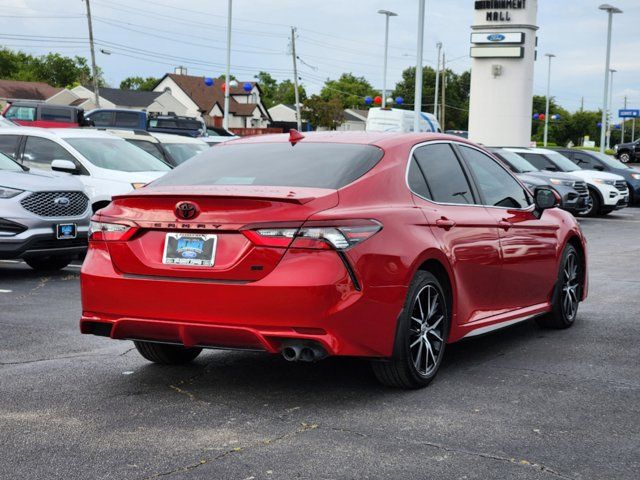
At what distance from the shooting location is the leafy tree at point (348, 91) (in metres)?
166

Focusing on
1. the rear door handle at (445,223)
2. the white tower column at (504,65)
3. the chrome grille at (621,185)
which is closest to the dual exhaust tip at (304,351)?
the rear door handle at (445,223)

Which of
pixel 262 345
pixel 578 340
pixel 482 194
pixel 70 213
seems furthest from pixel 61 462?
pixel 70 213

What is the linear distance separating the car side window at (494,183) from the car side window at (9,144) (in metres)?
8.77

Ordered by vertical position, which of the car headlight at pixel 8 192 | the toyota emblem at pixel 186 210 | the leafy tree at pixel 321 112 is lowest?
the car headlight at pixel 8 192

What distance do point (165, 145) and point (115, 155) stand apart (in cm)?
414

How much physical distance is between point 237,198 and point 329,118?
10347 centimetres

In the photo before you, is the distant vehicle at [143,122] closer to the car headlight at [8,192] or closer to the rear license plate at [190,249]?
the car headlight at [8,192]

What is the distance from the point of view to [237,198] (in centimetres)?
536

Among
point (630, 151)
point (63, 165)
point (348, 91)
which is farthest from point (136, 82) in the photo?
point (63, 165)

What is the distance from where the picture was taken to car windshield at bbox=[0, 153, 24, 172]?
12.4 m

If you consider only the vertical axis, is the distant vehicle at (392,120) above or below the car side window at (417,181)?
above

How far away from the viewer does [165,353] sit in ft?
21.5

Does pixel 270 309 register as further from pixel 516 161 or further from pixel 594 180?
pixel 594 180

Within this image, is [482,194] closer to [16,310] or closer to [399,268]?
[399,268]
